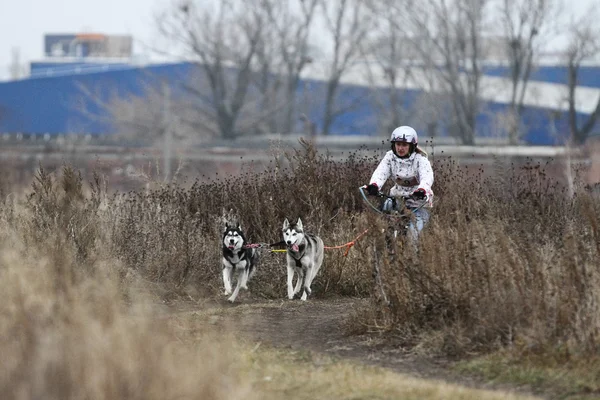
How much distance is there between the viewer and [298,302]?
1457cm

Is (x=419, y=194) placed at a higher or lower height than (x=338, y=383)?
higher

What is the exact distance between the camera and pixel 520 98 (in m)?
62.5

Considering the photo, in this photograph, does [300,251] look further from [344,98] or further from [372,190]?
[344,98]

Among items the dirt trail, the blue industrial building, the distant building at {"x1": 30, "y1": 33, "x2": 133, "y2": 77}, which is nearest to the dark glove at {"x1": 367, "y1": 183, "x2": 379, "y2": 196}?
the dirt trail

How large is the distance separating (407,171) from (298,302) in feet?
7.52

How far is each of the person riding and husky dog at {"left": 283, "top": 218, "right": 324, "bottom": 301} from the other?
4.92 ft

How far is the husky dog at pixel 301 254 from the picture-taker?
14.5 metres

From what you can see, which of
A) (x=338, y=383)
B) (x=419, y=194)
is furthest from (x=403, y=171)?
(x=338, y=383)

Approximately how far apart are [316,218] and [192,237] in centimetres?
177

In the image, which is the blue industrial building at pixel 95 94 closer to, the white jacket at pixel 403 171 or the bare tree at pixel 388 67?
the bare tree at pixel 388 67

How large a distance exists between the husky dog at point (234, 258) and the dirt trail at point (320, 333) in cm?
24

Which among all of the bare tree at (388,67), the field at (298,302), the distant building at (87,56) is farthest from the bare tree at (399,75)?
the field at (298,302)

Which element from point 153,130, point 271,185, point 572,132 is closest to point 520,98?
A: point 572,132

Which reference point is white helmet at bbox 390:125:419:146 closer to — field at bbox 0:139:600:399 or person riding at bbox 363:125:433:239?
person riding at bbox 363:125:433:239
